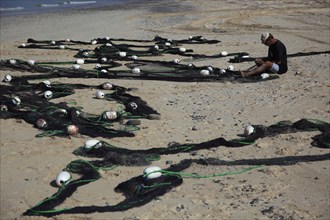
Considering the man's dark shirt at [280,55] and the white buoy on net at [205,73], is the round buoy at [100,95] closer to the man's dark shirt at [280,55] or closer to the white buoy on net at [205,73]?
the white buoy on net at [205,73]

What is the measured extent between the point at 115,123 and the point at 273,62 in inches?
190

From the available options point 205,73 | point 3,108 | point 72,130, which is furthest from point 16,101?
point 205,73

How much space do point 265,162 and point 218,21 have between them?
16.9 metres

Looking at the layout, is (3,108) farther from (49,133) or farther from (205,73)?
(205,73)

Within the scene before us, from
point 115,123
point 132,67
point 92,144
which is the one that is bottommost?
point 115,123

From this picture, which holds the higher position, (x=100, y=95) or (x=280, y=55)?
(x=280, y=55)

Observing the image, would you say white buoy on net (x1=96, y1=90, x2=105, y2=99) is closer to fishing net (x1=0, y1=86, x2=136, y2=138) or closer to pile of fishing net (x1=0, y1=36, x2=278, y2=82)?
fishing net (x1=0, y1=86, x2=136, y2=138)

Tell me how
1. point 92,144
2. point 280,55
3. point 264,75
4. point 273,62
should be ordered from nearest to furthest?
point 92,144
point 264,75
point 280,55
point 273,62

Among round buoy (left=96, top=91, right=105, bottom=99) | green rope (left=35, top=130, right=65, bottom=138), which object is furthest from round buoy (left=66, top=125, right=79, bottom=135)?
round buoy (left=96, top=91, right=105, bottom=99)

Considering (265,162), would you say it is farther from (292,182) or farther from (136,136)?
(136,136)

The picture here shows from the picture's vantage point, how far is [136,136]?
6.25 m

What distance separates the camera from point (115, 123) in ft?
22.3

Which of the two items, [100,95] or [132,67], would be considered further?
[132,67]

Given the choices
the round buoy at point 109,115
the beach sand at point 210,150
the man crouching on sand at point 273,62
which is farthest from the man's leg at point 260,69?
the round buoy at point 109,115
